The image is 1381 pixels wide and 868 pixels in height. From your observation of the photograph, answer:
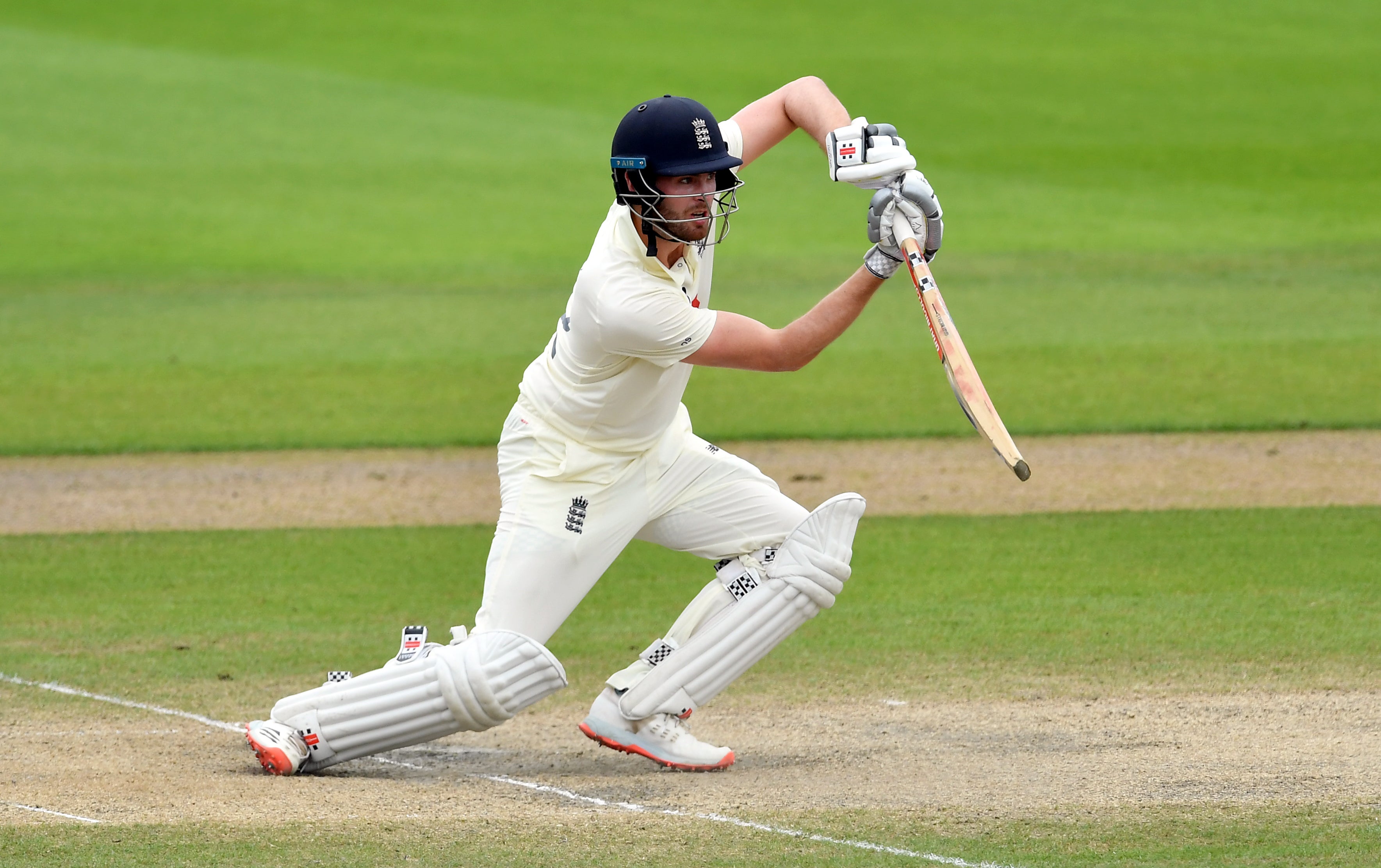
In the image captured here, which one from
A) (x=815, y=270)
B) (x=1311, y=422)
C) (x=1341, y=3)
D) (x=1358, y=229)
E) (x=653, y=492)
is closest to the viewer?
(x=653, y=492)

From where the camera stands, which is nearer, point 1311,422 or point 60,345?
point 1311,422

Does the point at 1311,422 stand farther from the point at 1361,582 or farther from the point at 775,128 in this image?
the point at 775,128

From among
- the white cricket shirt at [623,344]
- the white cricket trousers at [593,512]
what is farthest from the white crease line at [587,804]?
the white cricket shirt at [623,344]

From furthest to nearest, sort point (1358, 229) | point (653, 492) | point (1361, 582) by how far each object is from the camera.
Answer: point (1358, 229) < point (1361, 582) < point (653, 492)

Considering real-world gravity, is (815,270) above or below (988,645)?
above

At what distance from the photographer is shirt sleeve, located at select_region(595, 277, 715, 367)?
4883mm

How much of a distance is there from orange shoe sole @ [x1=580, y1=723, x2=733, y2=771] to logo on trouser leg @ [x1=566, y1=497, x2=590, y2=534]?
0.71 meters

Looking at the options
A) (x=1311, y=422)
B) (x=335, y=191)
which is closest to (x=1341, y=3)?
(x=335, y=191)

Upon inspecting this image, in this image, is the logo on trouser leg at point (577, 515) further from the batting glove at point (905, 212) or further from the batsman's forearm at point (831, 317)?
the batting glove at point (905, 212)

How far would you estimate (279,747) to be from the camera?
16.9 ft

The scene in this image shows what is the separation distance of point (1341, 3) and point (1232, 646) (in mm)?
25733

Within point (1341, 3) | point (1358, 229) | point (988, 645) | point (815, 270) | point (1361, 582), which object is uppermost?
point (1341, 3)

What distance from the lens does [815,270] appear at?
58.7 ft

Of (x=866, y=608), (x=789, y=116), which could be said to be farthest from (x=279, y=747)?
(x=866, y=608)
